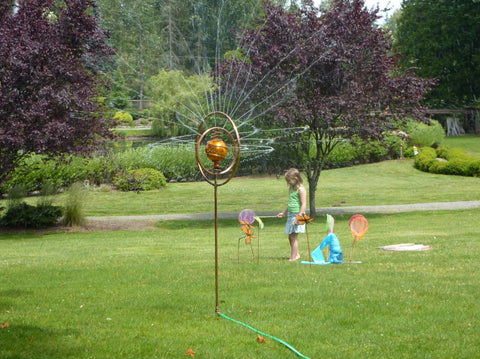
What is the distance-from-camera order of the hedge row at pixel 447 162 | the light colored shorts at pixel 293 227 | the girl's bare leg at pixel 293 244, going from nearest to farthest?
1. the light colored shorts at pixel 293 227
2. the girl's bare leg at pixel 293 244
3. the hedge row at pixel 447 162

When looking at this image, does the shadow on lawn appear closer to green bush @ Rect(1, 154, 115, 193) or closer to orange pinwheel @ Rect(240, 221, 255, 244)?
orange pinwheel @ Rect(240, 221, 255, 244)

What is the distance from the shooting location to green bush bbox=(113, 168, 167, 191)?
26859mm

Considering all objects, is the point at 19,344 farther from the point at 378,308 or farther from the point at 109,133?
the point at 109,133

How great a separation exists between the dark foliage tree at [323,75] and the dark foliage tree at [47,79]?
13.1ft

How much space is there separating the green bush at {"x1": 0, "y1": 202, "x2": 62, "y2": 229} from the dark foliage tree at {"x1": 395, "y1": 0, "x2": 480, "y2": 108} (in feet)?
110

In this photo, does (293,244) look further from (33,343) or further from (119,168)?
(119,168)

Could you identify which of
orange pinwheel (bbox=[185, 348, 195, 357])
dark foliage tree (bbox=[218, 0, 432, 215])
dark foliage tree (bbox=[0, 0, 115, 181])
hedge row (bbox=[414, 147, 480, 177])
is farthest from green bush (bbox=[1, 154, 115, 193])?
orange pinwheel (bbox=[185, 348, 195, 357])

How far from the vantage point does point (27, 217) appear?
1858cm

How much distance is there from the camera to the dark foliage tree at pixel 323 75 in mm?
16844

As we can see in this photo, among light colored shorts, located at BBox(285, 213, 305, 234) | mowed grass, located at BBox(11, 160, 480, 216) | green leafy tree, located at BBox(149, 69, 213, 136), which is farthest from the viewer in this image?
mowed grass, located at BBox(11, 160, 480, 216)

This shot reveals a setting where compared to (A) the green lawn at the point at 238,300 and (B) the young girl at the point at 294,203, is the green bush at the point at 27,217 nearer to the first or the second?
(A) the green lawn at the point at 238,300

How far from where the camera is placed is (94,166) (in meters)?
28.0

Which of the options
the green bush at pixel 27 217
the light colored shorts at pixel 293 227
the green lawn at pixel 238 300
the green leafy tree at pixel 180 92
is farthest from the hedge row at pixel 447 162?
the light colored shorts at pixel 293 227

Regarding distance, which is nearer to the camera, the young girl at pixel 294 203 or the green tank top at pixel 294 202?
the young girl at pixel 294 203
